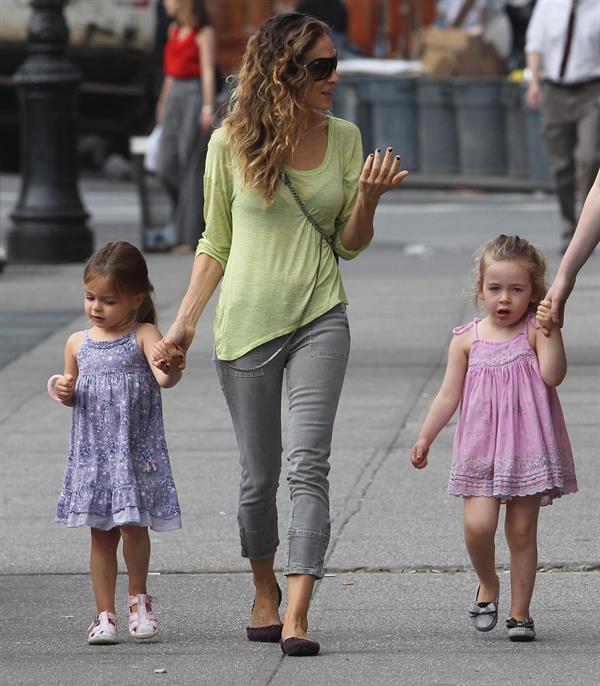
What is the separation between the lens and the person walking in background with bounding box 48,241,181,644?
5.16 m

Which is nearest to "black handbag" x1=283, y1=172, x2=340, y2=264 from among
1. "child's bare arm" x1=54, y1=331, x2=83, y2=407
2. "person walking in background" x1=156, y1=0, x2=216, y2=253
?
"child's bare arm" x1=54, y1=331, x2=83, y2=407

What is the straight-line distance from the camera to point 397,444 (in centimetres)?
764

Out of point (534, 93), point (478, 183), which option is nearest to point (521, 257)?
point (534, 93)

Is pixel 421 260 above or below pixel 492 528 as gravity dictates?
below

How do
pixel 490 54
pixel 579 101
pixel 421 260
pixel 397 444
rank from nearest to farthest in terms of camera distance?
pixel 397 444, pixel 579 101, pixel 421 260, pixel 490 54

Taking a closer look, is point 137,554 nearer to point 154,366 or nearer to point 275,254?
point 154,366

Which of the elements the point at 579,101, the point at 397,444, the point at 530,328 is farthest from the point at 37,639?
the point at 579,101

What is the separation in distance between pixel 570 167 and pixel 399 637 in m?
8.36

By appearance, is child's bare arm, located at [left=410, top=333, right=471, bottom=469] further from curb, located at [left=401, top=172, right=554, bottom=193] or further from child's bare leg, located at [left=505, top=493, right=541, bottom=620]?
curb, located at [left=401, top=172, right=554, bottom=193]

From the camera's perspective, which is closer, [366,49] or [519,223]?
[519,223]

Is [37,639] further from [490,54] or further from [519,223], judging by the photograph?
[490,54]

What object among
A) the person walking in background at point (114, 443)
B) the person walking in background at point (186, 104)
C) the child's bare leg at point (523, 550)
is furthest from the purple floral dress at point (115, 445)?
the person walking in background at point (186, 104)

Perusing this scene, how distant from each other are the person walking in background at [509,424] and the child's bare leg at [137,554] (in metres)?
0.80

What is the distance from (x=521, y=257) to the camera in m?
5.08
